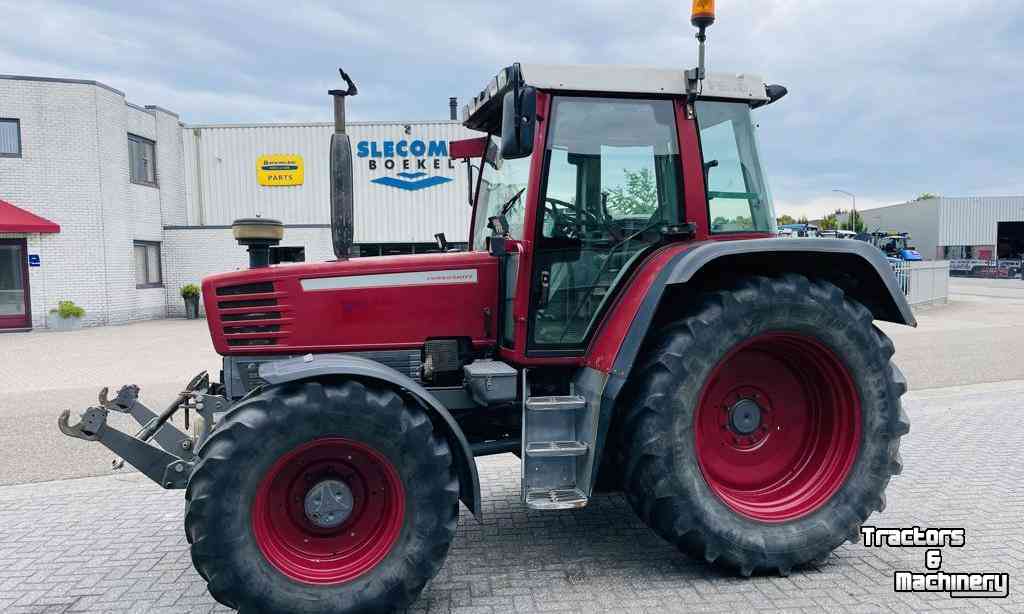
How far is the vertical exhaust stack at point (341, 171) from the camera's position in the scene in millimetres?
3453

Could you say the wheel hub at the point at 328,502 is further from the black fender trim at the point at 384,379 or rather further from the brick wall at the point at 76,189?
the brick wall at the point at 76,189

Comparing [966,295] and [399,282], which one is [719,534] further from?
[966,295]

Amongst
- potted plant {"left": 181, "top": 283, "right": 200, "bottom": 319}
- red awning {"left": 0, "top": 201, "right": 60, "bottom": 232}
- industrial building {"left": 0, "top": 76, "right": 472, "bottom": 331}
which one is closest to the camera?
red awning {"left": 0, "top": 201, "right": 60, "bottom": 232}

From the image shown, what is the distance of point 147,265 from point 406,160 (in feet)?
27.7

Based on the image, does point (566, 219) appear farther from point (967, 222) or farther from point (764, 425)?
point (967, 222)

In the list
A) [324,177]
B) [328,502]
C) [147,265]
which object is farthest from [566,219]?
[147,265]

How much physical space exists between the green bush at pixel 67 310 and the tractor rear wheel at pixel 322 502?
1755cm

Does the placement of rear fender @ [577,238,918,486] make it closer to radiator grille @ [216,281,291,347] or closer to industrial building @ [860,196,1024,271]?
radiator grille @ [216,281,291,347]

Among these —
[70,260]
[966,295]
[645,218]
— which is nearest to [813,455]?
[645,218]

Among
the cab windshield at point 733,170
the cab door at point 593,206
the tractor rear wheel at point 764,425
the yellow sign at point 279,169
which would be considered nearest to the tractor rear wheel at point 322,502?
the cab door at point 593,206

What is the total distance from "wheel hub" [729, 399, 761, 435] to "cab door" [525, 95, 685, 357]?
3.10 feet

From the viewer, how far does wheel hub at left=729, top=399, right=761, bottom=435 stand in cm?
389

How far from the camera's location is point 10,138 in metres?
17.1

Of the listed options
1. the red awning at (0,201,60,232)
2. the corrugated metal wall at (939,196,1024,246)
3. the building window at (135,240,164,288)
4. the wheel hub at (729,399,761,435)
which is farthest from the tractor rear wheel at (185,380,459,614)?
the corrugated metal wall at (939,196,1024,246)
